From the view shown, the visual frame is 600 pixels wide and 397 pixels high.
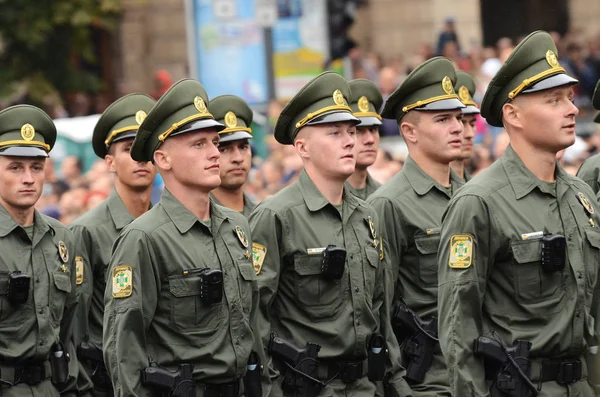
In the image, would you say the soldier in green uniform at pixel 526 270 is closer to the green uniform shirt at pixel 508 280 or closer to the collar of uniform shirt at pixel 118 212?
the green uniform shirt at pixel 508 280

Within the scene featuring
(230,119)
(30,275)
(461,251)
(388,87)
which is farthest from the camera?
(388,87)

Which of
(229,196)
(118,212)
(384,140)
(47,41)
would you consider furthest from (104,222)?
(47,41)

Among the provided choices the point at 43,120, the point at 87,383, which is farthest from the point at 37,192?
the point at 87,383

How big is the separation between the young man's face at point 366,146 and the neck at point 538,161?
2.83 m

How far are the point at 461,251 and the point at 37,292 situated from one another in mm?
2844

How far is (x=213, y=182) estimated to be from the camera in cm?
790

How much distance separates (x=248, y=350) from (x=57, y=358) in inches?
68.9

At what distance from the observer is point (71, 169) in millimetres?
17375

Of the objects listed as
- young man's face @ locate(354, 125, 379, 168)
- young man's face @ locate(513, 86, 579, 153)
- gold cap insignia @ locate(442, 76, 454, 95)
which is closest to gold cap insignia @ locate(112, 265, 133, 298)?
young man's face @ locate(513, 86, 579, 153)

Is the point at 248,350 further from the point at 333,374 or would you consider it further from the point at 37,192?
the point at 37,192

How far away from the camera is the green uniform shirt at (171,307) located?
7.55 meters

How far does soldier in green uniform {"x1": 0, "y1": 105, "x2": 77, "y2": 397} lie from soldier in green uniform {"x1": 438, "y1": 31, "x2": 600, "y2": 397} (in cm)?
266

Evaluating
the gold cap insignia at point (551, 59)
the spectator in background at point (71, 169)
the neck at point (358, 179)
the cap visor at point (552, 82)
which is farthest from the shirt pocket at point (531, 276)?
the spectator in background at point (71, 169)

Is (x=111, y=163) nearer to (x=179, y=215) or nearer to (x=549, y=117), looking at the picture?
(x=179, y=215)
